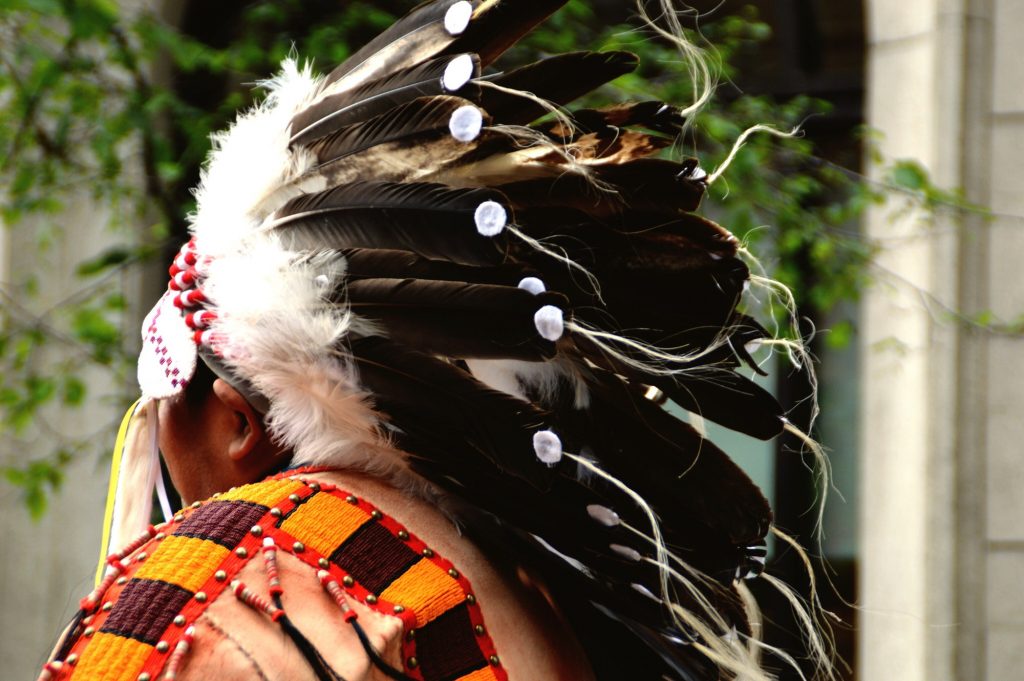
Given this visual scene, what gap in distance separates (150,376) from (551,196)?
0.59 m

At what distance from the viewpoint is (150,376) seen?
1495 mm

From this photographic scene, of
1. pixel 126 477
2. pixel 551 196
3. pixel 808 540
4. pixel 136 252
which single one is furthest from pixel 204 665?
pixel 808 540

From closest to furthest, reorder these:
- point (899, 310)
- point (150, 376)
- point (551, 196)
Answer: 1. point (551, 196)
2. point (150, 376)
3. point (899, 310)

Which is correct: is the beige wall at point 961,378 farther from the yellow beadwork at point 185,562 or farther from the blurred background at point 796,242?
the yellow beadwork at point 185,562

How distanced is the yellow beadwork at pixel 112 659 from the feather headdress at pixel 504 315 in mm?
314

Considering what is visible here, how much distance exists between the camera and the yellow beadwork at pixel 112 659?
117 centimetres

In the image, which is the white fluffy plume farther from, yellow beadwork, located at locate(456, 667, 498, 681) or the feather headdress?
yellow beadwork, located at locate(456, 667, 498, 681)

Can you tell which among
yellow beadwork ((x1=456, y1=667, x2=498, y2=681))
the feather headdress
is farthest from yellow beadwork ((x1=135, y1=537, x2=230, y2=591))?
yellow beadwork ((x1=456, y1=667, x2=498, y2=681))

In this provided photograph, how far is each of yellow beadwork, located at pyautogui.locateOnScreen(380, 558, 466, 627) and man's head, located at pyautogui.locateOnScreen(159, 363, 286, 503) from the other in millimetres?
300

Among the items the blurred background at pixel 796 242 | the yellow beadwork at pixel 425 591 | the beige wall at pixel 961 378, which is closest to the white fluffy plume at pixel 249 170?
the yellow beadwork at pixel 425 591

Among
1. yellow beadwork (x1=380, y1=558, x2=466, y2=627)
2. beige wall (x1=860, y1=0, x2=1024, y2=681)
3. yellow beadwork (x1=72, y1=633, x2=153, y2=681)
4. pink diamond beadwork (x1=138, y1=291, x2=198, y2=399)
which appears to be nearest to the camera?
yellow beadwork (x1=72, y1=633, x2=153, y2=681)

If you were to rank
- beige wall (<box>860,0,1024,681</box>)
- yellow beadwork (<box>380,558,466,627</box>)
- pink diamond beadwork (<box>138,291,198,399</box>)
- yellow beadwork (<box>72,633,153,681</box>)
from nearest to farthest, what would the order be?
yellow beadwork (<box>72,633,153,681</box>) → yellow beadwork (<box>380,558,466,627</box>) → pink diamond beadwork (<box>138,291,198,399</box>) → beige wall (<box>860,0,1024,681</box>)

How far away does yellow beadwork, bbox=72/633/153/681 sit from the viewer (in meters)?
1.17

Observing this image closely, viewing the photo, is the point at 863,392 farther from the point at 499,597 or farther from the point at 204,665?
the point at 204,665
